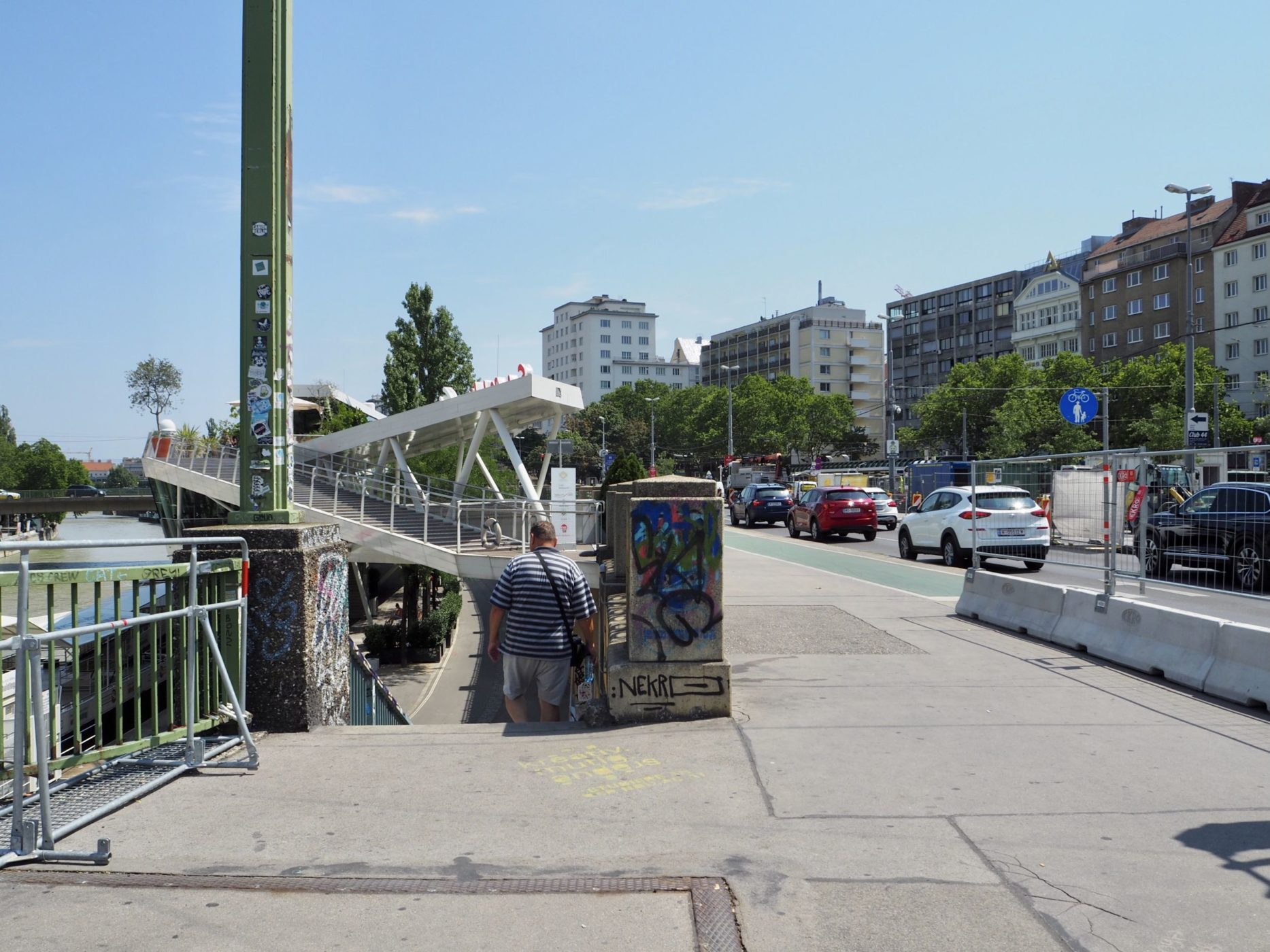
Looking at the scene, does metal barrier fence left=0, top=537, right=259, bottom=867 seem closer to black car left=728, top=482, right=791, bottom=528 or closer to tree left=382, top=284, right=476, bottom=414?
black car left=728, top=482, right=791, bottom=528

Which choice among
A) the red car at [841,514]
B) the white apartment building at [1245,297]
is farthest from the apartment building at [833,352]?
the red car at [841,514]

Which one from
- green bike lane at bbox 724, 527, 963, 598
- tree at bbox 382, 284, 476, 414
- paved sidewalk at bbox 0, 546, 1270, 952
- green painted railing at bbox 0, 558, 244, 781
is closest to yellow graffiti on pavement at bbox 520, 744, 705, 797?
paved sidewalk at bbox 0, 546, 1270, 952

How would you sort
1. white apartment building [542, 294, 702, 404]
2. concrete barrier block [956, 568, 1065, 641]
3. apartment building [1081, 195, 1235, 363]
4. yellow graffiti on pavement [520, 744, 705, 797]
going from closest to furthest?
yellow graffiti on pavement [520, 744, 705, 797], concrete barrier block [956, 568, 1065, 641], apartment building [1081, 195, 1235, 363], white apartment building [542, 294, 702, 404]

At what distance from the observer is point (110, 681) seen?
5.16 m

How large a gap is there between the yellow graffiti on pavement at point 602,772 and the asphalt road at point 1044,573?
5429 millimetres

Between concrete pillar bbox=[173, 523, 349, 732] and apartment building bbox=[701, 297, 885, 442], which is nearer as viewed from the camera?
concrete pillar bbox=[173, 523, 349, 732]

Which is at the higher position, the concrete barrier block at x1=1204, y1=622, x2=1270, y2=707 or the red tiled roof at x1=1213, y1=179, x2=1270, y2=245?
the red tiled roof at x1=1213, y1=179, x2=1270, y2=245

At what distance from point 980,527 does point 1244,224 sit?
6713 cm

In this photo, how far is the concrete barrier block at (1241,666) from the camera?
23.3ft

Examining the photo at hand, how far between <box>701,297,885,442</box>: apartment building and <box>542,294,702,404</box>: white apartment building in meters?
22.8

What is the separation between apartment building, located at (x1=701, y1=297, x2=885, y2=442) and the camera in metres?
132

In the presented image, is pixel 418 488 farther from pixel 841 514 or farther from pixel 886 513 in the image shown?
pixel 886 513

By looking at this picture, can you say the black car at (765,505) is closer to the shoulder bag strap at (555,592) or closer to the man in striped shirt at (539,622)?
the man in striped shirt at (539,622)

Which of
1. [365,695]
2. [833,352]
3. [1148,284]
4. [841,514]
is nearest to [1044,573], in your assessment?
[841,514]
